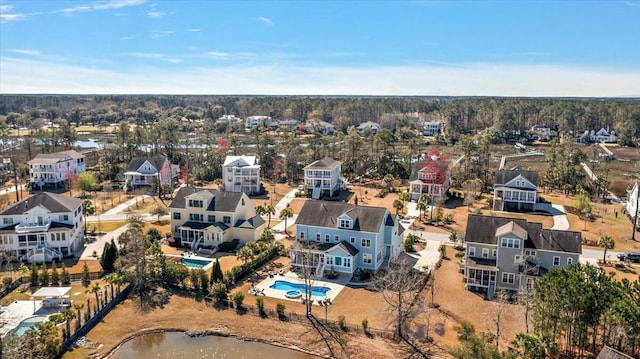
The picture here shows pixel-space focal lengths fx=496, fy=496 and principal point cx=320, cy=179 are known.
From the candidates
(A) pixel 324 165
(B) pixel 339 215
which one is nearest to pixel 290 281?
(B) pixel 339 215

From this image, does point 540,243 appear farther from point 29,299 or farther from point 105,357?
point 29,299

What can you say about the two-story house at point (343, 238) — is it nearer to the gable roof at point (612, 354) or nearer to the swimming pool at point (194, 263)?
the swimming pool at point (194, 263)

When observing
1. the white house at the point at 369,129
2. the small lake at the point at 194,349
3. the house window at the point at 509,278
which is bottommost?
the small lake at the point at 194,349

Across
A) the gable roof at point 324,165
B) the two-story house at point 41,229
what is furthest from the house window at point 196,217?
the gable roof at point 324,165

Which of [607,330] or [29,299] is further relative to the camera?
[29,299]

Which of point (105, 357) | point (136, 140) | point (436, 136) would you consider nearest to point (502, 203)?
point (105, 357)

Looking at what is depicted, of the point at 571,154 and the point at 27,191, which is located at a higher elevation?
the point at 571,154
